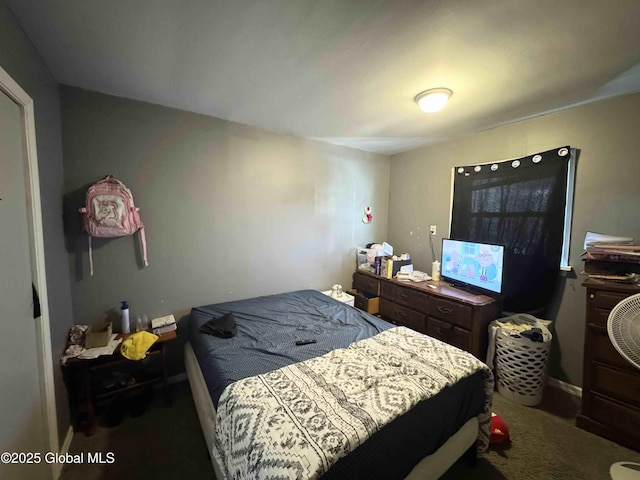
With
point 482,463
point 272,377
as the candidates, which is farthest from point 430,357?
point 272,377

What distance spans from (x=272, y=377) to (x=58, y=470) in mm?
1444

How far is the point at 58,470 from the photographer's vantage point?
57.9 inches

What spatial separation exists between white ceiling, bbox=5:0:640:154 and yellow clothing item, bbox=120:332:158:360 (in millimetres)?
1878

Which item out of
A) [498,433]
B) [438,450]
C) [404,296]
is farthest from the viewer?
[404,296]

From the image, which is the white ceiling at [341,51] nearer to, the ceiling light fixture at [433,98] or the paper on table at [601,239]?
the ceiling light fixture at [433,98]

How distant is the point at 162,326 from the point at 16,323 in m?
0.95

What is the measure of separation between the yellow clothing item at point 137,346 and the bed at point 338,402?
32 cm

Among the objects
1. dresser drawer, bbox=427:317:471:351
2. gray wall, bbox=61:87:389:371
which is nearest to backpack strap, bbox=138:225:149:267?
gray wall, bbox=61:87:389:371

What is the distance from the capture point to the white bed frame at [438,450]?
121 cm

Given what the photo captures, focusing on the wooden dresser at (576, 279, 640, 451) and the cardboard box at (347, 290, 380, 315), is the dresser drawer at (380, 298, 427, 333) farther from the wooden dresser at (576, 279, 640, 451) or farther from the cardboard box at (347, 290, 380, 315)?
the wooden dresser at (576, 279, 640, 451)

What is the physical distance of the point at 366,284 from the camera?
10.8ft

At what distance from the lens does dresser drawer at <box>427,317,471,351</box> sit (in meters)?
2.28

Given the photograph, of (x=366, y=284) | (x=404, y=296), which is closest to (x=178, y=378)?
(x=366, y=284)

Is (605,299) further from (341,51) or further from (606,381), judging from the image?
(341,51)
